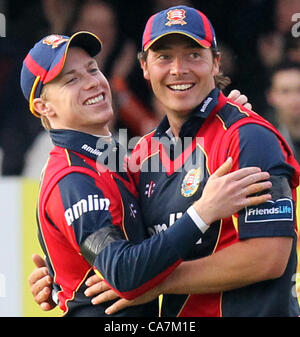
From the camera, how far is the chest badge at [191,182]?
3.51 meters

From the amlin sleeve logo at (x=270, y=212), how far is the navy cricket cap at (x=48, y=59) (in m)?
1.09

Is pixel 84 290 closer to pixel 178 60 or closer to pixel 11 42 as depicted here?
pixel 178 60

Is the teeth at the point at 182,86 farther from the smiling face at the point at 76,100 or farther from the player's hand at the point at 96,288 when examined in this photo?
the player's hand at the point at 96,288

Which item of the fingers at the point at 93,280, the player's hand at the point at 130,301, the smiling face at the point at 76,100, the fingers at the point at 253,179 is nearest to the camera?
the fingers at the point at 253,179

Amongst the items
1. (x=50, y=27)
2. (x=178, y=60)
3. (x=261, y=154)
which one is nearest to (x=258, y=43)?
(x=50, y=27)

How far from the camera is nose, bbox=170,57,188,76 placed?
12.0 ft

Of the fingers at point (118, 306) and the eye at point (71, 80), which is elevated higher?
the eye at point (71, 80)

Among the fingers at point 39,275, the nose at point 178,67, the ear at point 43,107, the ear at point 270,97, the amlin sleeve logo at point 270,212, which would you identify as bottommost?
the fingers at point 39,275

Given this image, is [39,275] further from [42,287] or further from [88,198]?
[88,198]

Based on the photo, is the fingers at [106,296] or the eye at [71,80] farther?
the eye at [71,80]

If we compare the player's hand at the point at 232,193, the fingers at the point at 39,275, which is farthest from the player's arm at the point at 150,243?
the fingers at the point at 39,275

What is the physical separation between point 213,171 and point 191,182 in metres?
0.14

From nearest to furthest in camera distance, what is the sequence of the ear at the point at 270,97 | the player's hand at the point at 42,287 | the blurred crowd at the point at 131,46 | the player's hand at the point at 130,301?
1. the player's hand at the point at 130,301
2. the player's hand at the point at 42,287
3. the ear at the point at 270,97
4. the blurred crowd at the point at 131,46
